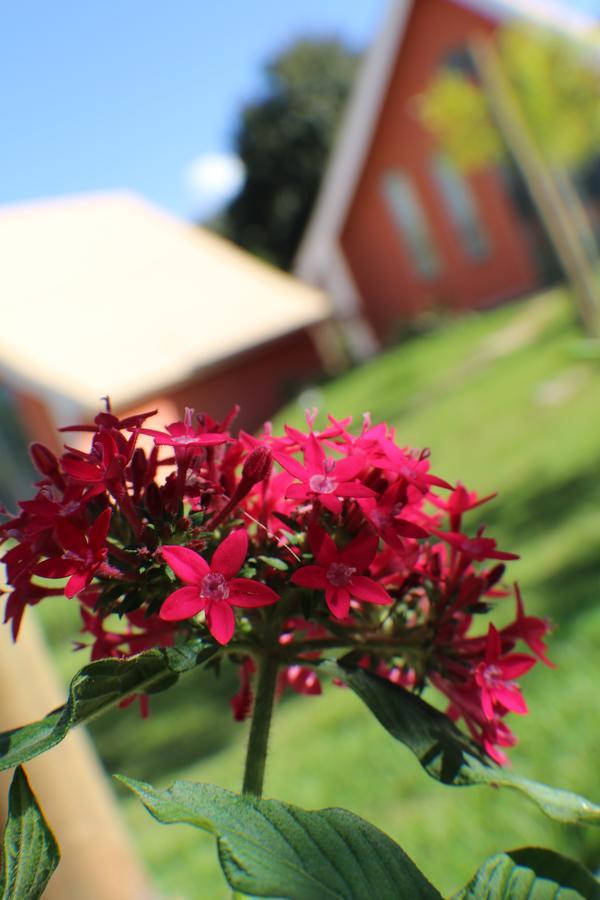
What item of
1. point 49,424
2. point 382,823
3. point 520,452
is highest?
point 49,424

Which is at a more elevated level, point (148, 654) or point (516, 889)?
point (148, 654)

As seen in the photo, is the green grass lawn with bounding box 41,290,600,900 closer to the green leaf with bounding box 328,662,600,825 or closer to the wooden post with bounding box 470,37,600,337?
the green leaf with bounding box 328,662,600,825

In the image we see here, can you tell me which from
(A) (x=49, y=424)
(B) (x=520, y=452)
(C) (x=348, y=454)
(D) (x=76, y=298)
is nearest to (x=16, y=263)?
(D) (x=76, y=298)

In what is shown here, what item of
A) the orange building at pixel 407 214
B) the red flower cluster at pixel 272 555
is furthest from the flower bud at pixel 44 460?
the orange building at pixel 407 214

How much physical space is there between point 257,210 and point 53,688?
30108mm

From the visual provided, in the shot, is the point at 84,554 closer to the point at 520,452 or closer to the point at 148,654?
the point at 148,654

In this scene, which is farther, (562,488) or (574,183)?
(574,183)

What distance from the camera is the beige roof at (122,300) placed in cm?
1316

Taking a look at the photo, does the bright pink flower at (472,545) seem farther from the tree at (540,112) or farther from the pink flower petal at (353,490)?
the tree at (540,112)

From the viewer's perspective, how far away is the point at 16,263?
15156 millimetres

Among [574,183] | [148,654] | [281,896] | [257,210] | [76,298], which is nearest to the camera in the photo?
[281,896]

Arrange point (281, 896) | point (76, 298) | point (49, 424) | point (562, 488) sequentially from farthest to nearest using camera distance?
point (76, 298)
point (49, 424)
point (562, 488)
point (281, 896)

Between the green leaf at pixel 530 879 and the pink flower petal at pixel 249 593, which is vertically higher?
the pink flower petal at pixel 249 593

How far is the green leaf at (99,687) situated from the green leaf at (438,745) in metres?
0.17
